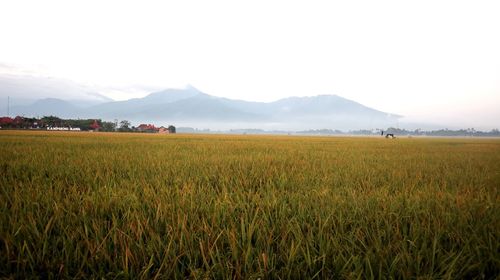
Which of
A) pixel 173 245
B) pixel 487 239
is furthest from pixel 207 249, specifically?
pixel 487 239

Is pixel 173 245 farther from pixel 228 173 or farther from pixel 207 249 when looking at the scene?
pixel 228 173

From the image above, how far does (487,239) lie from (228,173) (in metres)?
3.23

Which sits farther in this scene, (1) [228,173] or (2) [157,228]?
(1) [228,173]

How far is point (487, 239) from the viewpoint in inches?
65.8

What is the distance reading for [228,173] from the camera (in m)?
4.26

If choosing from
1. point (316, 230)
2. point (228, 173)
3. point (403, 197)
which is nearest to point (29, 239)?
point (316, 230)

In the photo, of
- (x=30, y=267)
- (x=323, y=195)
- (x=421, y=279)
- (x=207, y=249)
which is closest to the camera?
(x=421, y=279)

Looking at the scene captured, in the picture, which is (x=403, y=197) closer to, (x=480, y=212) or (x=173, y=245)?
(x=480, y=212)

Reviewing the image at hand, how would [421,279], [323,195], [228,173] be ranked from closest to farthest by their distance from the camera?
[421,279]
[323,195]
[228,173]

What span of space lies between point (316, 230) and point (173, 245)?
1.01 metres

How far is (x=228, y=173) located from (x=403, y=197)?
99.4 inches

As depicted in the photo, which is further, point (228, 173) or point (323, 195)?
point (228, 173)

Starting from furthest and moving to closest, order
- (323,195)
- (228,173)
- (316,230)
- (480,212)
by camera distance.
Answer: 1. (228,173)
2. (323,195)
3. (480,212)
4. (316,230)

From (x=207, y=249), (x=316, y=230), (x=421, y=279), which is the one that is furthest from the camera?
(x=316, y=230)
